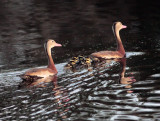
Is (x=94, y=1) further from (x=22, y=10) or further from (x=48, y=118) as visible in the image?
(x=48, y=118)

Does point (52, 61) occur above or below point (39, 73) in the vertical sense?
above

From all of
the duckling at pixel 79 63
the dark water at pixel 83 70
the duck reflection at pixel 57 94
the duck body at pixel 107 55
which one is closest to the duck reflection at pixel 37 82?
the duck reflection at pixel 57 94

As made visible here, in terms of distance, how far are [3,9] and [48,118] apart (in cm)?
1859

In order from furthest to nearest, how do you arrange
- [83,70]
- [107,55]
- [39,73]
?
[107,55]
[83,70]
[39,73]

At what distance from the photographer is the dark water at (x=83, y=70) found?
8.16 meters

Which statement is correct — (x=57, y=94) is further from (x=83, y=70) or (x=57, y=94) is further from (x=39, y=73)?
(x=83, y=70)

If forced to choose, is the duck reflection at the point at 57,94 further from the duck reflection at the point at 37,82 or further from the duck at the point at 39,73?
the duck at the point at 39,73

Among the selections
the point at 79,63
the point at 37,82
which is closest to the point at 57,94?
the point at 37,82

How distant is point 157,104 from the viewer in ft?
26.6

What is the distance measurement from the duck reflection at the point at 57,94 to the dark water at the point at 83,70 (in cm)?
2

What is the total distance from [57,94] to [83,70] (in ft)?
7.99

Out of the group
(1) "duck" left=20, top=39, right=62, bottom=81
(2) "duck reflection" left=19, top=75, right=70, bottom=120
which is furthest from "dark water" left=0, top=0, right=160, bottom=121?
(1) "duck" left=20, top=39, right=62, bottom=81

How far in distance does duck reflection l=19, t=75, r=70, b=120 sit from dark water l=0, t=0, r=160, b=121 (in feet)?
0.06

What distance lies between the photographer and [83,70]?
11.7 meters
